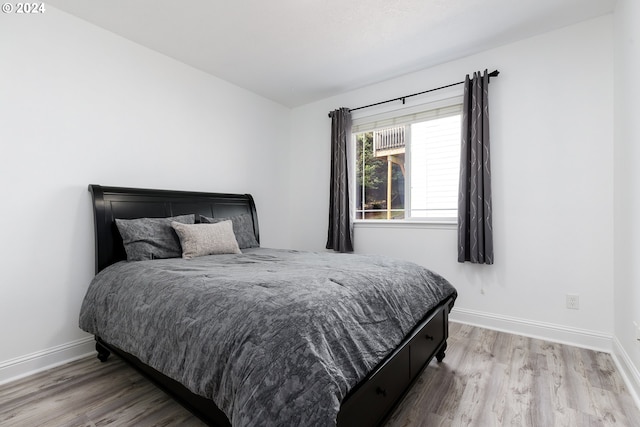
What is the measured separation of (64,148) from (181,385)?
1.99m

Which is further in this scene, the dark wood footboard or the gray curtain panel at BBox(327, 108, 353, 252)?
the gray curtain panel at BBox(327, 108, 353, 252)

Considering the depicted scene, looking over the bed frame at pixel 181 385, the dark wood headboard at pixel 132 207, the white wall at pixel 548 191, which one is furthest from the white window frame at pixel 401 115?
the dark wood headboard at pixel 132 207

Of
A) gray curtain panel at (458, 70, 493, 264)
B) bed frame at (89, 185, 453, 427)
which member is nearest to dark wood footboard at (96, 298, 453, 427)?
bed frame at (89, 185, 453, 427)

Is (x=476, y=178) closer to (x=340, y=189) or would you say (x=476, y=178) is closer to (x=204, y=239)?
(x=340, y=189)

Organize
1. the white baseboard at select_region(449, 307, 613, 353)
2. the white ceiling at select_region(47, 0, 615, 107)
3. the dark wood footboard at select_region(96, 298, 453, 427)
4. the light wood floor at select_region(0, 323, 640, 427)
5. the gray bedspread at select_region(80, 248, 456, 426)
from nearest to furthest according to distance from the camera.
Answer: the gray bedspread at select_region(80, 248, 456, 426) < the dark wood footboard at select_region(96, 298, 453, 427) < the light wood floor at select_region(0, 323, 640, 427) < the white ceiling at select_region(47, 0, 615, 107) < the white baseboard at select_region(449, 307, 613, 353)

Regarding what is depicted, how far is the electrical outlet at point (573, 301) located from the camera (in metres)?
2.45

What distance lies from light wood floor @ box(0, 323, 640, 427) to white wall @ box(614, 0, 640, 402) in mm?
242

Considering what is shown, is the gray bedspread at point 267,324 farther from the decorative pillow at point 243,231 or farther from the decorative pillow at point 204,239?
the decorative pillow at point 243,231

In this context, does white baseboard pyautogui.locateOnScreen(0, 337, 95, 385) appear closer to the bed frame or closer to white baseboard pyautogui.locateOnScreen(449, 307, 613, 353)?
the bed frame

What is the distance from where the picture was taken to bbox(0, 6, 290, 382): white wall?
80.4 inches

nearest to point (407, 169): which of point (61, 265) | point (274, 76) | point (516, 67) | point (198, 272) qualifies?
point (516, 67)

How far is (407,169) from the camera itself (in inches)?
134

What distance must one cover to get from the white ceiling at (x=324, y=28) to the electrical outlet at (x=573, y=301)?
2.20 metres

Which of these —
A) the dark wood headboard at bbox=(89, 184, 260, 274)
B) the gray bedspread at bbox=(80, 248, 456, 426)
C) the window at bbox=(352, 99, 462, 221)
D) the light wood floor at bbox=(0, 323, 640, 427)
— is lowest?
the light wood floor at bbox=(0, 323, 640, 427)
